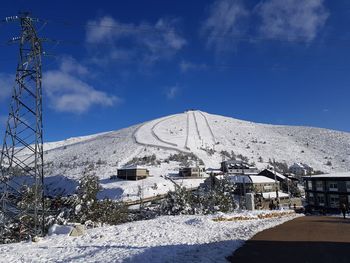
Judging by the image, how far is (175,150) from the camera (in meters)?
145

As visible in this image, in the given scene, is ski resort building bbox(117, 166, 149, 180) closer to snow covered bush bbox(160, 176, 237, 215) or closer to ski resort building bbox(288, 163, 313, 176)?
ski resort building bbox(288, 163, 313, 176)

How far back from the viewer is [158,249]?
47.6 feet

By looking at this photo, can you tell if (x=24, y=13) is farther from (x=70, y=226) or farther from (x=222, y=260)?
(x=222, y=260)

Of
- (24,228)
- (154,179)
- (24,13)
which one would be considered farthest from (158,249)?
(154,179)

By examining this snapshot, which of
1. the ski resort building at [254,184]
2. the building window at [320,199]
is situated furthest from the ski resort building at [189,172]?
the building window at [320,199]

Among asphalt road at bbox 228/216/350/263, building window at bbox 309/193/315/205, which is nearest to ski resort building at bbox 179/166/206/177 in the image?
building window at bbox 309/193/315/205

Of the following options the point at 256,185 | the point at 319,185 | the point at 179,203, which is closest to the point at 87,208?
the point at 179,203

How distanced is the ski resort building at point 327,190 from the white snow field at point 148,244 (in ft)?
141

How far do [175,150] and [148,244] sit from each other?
422 ft

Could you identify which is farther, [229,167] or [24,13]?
[229,167]

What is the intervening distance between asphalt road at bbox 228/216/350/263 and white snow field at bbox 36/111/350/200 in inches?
2706

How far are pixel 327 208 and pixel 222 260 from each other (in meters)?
55.8

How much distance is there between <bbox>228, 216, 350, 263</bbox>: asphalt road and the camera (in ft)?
41.2

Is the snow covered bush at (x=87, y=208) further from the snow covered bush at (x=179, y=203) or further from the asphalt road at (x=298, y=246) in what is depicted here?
the asphalt road at (x=298, y=246)
